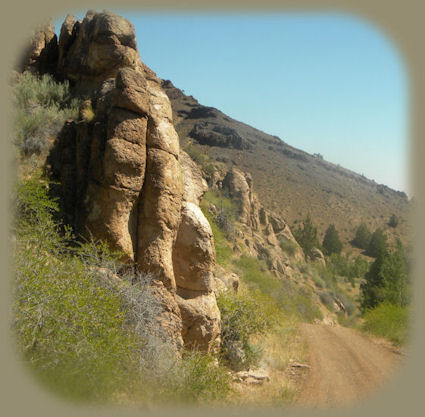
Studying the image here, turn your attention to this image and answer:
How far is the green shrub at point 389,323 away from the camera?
16.0 meters

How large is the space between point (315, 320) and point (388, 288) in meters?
5.43

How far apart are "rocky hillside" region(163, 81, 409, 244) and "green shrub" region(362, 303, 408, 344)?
39.4 meters

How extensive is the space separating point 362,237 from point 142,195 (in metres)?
61.4

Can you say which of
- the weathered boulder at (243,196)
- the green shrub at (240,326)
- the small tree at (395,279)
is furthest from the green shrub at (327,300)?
the green shrub at (240,326)

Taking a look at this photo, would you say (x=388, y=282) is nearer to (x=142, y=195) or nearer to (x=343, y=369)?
(x=343, y=369)

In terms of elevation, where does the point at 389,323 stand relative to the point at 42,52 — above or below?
below

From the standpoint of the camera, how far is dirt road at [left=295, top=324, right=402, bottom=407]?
8.56 meters

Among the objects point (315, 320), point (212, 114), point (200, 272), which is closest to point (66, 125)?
point (200, 272)

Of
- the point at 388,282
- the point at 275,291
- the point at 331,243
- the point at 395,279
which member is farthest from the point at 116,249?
the point at 331,243

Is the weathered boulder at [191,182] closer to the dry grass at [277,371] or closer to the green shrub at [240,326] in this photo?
the green shrub at [240,326]

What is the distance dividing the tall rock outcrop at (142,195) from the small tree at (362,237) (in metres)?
59.3

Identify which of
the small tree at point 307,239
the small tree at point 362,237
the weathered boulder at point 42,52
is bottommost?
the small tree at point 307,239

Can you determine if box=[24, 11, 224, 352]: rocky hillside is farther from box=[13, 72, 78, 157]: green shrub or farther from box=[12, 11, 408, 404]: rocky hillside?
box=[13, 72, 78, 157]: green shrub

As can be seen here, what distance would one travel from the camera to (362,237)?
206ft
